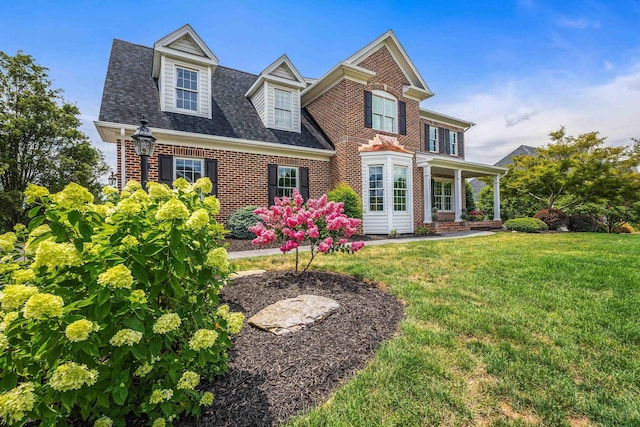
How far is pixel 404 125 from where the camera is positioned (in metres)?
13.2

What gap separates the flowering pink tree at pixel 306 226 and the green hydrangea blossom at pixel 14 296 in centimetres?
298

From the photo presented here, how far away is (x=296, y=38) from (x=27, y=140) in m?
15.9

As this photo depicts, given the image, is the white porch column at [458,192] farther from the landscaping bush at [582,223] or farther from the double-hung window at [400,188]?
the landscaping bush at [582,223]

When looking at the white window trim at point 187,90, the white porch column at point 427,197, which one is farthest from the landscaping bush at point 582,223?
the white window trim at point 187,90

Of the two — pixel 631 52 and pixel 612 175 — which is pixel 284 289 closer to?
pixel 631 52

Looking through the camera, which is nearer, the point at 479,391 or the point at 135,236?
the point at 135,236

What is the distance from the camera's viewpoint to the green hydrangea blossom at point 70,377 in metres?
1.16

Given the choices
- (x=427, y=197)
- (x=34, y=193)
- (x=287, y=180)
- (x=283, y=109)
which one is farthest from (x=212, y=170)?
(x=427, y=197)

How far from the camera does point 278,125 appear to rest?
11781 millimetres

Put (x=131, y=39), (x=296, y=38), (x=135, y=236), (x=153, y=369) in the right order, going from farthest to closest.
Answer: (x=131, y=39) → (x=296, y=38) → (x=153, y=369) → (x=135, y=236)

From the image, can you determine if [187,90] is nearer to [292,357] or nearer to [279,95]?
[279,95]

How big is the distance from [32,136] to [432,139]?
72.3ft

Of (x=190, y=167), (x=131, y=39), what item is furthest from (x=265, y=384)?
(x=131, y=39)

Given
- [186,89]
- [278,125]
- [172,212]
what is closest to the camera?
[172,212]
